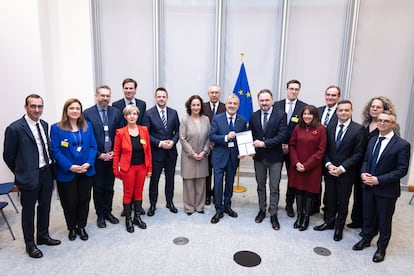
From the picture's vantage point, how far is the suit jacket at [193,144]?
367 centimetres

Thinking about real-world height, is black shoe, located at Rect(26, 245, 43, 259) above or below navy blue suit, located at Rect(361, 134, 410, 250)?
below

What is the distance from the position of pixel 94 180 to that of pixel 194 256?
4.76 ft

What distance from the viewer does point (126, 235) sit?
338cm

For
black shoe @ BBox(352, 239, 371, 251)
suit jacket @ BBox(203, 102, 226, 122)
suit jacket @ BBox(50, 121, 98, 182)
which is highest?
suit jacket @ BBox(203, 102, 226, 122)

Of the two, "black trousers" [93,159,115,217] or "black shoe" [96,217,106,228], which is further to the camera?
"black shoe" [96,217,106,228]

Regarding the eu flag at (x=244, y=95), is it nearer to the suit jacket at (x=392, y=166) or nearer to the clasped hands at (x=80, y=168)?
the suit jacket at (x=392, y=166)

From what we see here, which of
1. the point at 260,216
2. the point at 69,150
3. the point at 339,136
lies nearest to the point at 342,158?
the point at 339,136

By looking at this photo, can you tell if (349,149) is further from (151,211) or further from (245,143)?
(151,211)

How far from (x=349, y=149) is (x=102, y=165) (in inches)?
106

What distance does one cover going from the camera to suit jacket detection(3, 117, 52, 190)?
268 centimetres

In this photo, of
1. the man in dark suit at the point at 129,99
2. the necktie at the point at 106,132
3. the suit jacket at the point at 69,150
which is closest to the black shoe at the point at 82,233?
the suit jacket at the point at 69,150

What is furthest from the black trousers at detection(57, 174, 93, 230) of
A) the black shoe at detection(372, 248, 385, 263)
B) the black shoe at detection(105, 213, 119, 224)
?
the black shoe at detection(372, 248, 385, 263)

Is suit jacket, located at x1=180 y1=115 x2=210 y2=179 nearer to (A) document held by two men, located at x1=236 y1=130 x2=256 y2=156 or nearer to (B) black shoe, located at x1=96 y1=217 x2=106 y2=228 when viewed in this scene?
(A) document held by two men, located at x1=236 y1=130 x2=256 y2=156

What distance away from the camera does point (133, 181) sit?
11.2 ft
